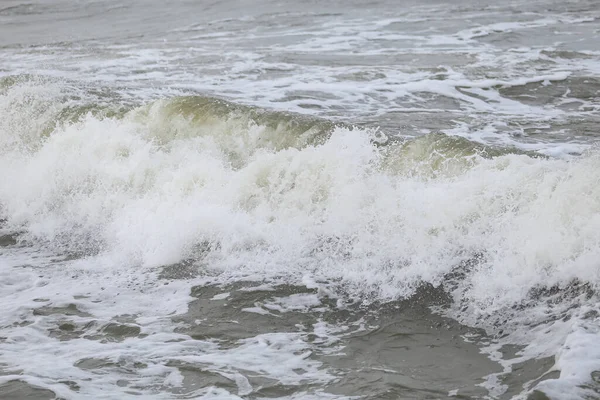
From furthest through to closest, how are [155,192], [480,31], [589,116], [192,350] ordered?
[480,31] → [589,116] → [155,192] → [192,350]

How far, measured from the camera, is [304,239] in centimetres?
738

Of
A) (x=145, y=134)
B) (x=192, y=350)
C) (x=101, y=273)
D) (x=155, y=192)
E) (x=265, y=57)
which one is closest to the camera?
(x=192, y=350)

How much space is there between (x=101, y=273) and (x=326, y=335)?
2.62 metres

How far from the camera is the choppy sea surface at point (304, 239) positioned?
5.04 meters

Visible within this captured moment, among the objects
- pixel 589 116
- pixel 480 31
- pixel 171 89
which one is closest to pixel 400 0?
pixel 480 31

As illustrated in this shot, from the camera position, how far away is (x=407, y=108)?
1223 cm

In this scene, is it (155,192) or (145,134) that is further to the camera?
(145,134)

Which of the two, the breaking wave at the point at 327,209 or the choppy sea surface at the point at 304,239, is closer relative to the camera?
the choppy sea surface at the point at 304,239

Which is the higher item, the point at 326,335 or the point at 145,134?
the point at 145,134

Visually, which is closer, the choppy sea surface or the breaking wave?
the choppy sea surface

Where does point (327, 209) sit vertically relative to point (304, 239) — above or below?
above

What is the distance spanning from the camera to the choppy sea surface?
198 inches

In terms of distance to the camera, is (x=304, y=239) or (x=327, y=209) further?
(x=327, y=209)

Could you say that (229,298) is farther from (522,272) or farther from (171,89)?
(171,89)
